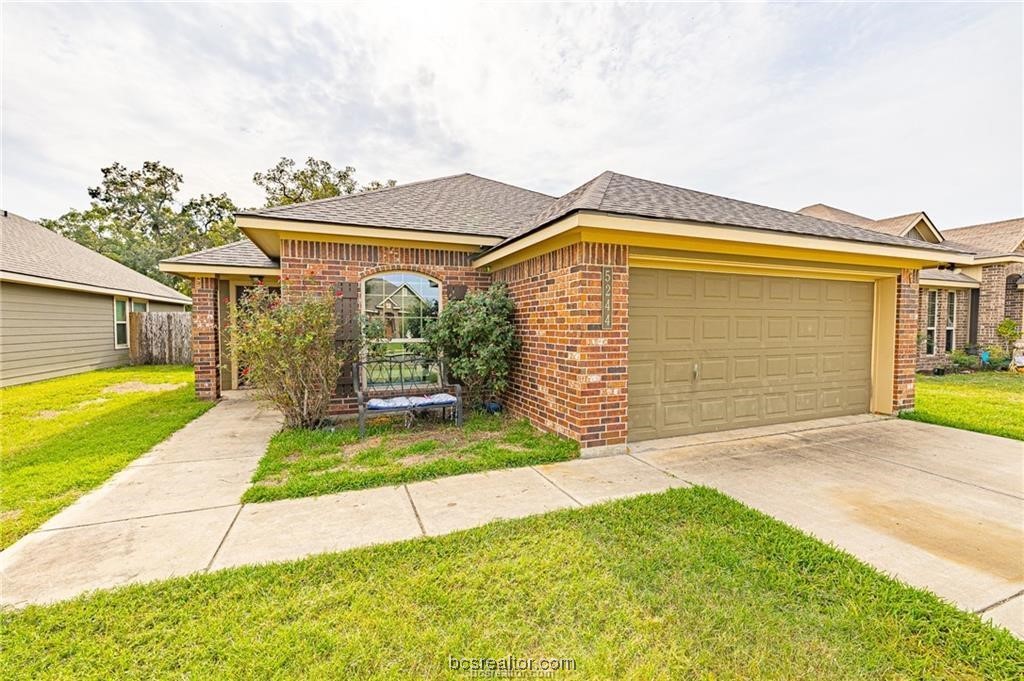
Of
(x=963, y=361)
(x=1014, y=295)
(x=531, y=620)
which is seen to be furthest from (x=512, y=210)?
(x=1014, y=295)

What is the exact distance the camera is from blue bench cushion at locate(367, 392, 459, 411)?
5.82 m

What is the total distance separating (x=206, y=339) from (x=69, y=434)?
3246 mm

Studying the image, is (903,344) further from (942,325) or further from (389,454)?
(942,325)

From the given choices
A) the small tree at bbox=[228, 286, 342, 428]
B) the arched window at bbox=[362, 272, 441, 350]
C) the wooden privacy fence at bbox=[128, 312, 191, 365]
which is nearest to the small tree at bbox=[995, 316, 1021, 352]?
the arched window at bbox=[362, 272, 441, 350]

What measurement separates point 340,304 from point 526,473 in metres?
4.00

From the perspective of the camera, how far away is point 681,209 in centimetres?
548

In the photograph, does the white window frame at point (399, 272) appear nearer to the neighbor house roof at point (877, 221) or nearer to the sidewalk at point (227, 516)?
the sidewalk at point (227, 516)

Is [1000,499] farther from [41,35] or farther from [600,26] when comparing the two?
[41,35]

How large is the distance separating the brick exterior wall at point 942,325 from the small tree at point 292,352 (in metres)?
15.7

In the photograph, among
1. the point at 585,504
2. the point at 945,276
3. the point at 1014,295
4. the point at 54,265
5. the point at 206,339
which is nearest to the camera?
the point at 585,504

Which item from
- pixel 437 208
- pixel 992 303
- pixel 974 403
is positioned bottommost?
pixel 974 403

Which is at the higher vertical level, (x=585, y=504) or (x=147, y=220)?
(x=147, y=220)

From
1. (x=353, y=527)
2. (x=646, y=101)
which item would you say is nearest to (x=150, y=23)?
(x=353, y=527)

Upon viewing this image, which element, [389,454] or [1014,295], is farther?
[1014,295]
